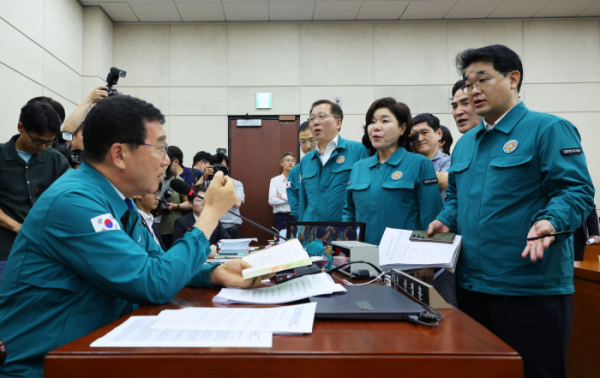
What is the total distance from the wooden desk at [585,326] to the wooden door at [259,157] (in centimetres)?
365

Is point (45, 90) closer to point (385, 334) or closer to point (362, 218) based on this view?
point (362, 218)

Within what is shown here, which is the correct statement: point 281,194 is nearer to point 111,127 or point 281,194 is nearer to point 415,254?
point 415,254

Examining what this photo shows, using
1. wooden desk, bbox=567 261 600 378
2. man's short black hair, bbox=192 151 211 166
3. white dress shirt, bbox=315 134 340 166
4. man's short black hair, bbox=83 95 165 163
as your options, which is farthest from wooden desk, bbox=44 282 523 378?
man's short black hair, bbox=192 151 211 166

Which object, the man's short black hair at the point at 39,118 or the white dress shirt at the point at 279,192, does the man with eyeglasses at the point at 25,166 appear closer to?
the man's short black hair at the point at 39,118

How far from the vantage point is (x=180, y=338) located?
639 mm

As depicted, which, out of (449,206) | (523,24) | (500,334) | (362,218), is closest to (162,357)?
(500,334)

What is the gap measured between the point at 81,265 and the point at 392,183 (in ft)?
4.70

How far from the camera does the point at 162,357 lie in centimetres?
58

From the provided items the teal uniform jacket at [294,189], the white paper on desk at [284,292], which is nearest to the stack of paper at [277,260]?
the white paper on desk at [284,292]

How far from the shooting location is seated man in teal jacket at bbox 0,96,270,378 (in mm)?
821

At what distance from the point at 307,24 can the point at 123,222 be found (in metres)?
4.64

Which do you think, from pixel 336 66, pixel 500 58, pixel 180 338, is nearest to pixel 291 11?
pixel 336 66

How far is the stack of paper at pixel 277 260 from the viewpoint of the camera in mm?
973

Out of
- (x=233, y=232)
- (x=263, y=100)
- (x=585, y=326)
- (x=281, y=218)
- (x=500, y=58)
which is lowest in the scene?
(x=585, y=326)
